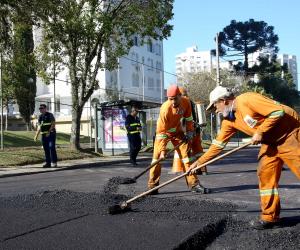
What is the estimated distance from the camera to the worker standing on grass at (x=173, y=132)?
26.3 ft

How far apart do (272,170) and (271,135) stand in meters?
0.39

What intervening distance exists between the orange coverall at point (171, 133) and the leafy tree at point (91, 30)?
10301 mm

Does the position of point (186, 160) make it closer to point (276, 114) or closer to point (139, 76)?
point (276, 114)

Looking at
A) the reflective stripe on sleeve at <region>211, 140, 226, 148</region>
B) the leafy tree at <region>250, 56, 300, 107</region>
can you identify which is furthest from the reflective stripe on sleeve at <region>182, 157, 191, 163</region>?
the leafy tree at <region>250, 56, 300, 107</region>

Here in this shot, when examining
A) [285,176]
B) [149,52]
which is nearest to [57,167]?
[285,176]

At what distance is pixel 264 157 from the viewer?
5.52 m

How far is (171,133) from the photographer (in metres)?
8.33

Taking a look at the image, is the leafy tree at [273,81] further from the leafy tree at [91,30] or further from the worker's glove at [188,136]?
the worker's glove at [188,136]

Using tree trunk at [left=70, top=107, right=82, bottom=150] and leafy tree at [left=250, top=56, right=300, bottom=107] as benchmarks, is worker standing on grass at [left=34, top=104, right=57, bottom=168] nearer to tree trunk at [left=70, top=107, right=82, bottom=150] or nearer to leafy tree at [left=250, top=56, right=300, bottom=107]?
tree trunk at [left=70, top=107, right=82, bottom=150]

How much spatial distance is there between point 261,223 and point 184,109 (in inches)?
132

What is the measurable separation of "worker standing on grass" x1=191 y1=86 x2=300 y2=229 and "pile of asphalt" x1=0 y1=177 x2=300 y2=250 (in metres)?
0.31

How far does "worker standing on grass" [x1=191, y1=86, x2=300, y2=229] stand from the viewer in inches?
207

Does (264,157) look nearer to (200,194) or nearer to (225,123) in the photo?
(225,123)

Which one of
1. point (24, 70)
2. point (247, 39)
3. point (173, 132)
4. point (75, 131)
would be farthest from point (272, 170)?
point (247, 39)
